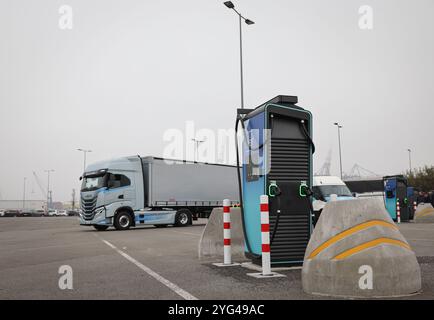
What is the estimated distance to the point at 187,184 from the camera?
90.9ft

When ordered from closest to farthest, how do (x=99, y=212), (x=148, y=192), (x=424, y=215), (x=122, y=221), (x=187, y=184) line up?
1. (x=99, y=212)
2. (x=122, y=221)
3. (x=424, y=215)
4. (x=148, y=192)
5. (x=187, y=184)

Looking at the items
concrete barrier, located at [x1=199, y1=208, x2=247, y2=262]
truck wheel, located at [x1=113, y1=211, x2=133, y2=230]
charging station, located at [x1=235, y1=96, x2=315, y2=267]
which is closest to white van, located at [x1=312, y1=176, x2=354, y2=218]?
truck wheel, located at [x1=113, y1=211, x2=133, y2=230]

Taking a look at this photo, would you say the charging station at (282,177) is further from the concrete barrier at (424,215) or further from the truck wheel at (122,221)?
the concrete barrier at (424,215)

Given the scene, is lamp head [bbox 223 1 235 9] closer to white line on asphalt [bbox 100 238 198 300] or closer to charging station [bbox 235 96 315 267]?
charging station [bbox 235 96 315 267]

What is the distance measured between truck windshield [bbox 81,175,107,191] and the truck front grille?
0.62 m

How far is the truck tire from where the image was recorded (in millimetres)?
26703

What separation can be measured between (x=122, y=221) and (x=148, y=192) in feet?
7.66

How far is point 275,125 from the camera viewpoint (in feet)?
25.1

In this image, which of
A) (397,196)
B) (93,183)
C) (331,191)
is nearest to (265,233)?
(331,191)

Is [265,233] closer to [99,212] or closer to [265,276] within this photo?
[265,276]

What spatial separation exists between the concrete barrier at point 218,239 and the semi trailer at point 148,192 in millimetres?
14565

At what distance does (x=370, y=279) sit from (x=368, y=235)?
503 mm
